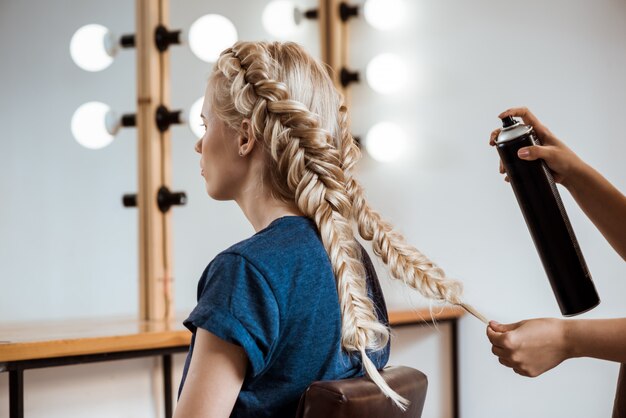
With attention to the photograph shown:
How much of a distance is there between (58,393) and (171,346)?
0.21 m

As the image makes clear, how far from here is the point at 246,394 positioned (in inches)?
31.7

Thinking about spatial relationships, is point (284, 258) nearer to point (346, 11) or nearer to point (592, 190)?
point (592, 190)

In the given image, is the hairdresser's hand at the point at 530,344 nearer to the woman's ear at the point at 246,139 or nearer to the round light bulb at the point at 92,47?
the woman's ear at the point at 246,139

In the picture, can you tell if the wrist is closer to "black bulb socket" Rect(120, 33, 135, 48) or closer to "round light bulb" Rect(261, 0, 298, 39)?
"black bulb socket" Rect(120, 33, 135, 48)

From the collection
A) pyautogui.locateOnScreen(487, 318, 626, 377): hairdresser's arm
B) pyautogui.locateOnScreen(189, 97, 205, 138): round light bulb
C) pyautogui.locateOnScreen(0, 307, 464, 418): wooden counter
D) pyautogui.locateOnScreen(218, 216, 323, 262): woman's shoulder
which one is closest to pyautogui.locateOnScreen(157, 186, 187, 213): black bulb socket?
pyautogui.locateOnScreen(189, 97, 205, 138): round light bulb

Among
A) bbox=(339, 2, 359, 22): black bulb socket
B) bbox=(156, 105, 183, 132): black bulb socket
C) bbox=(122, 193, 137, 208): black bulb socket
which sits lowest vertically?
bbox=(122, 193, 137, 208): black bulb socket

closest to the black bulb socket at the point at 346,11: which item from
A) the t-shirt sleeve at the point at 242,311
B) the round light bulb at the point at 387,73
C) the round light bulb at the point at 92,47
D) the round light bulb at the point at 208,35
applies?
the round light bulb at the point at 387,73

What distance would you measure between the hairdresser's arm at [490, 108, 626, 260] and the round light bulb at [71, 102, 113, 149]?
3.20 feet

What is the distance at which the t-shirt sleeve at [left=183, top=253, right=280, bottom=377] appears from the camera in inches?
29.6

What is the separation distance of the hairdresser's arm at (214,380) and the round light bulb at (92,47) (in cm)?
107

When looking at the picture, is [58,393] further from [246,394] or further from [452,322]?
[452,322]

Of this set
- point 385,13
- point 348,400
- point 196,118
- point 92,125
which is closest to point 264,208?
point 348,400

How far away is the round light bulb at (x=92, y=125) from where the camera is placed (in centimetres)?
166

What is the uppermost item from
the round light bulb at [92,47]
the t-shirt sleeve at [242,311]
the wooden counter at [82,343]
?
the round light bulb at [92,47]
